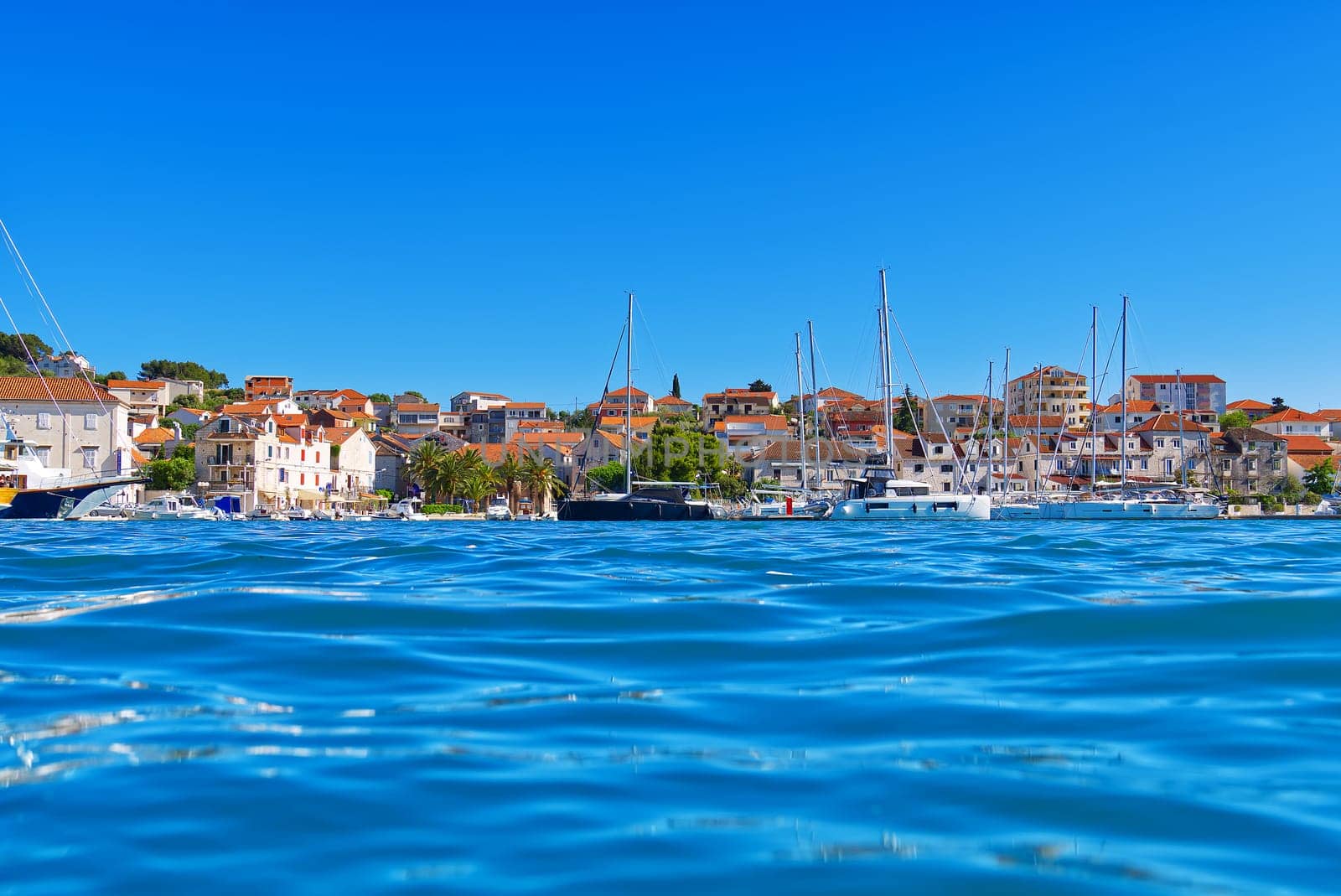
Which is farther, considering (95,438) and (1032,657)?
(95,438)

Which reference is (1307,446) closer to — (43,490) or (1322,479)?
(1322,479)

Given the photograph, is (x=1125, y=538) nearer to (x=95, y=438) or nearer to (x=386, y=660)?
(x=386, y=660)

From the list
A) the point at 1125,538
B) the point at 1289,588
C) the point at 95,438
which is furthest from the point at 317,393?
the point at 1289,588

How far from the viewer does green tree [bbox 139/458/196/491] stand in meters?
74.5

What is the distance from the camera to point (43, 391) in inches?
2785

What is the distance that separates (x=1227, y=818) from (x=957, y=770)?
82 cm

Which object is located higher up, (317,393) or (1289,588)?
(317,393)

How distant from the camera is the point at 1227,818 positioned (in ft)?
10.2

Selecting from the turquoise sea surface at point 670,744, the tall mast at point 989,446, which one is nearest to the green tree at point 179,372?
the tall mast at point 989,446

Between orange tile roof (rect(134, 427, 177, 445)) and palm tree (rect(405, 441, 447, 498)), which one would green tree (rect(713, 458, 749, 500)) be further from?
orange tile roof (rect(134, 427, 177, 445))

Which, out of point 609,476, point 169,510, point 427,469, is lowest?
point 169,510

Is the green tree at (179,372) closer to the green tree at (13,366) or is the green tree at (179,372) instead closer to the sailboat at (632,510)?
the green tree at (13,366)

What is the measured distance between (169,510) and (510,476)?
90.8 ft

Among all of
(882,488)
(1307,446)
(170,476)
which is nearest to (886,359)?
(882,488)
